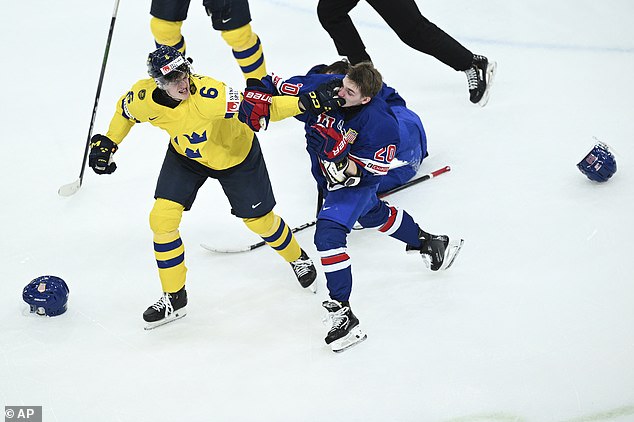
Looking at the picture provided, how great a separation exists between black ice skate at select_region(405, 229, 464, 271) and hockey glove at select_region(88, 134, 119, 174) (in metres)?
1.22

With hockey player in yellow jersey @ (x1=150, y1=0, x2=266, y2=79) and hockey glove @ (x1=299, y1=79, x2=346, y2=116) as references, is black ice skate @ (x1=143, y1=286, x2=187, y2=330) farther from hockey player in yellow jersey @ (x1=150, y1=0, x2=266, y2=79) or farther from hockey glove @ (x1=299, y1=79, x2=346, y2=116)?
hockey player in yellow jersey @ (x1=150, y1=0, x2=266, y2=79)

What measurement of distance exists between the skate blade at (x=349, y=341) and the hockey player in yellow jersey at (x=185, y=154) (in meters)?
0.39

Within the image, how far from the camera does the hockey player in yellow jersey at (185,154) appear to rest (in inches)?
118

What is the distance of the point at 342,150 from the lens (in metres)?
3.06

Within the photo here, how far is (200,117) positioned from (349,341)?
3.10ft

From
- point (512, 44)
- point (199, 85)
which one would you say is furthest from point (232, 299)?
point (512, 44)

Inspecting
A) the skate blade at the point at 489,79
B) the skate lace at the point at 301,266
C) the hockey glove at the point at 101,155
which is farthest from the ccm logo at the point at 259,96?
the skate blade at the point at 489,79

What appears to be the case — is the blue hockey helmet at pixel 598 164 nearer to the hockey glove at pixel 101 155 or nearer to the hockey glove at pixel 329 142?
the hockey glove at pixel 329 142

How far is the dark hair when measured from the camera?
9.72ft

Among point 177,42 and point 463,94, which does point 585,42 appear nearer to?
point 463,94

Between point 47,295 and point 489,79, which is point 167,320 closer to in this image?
point 47,295

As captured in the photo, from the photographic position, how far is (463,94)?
4.70m

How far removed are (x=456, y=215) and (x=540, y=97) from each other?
119cm

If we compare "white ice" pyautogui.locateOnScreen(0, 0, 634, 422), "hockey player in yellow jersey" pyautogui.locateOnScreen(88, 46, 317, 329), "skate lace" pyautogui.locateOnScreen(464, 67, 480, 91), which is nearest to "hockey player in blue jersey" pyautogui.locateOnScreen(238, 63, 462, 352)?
"hockey player in yellow jersey" pyautogui.locateOnScreen(88, 46, 317, 329)
